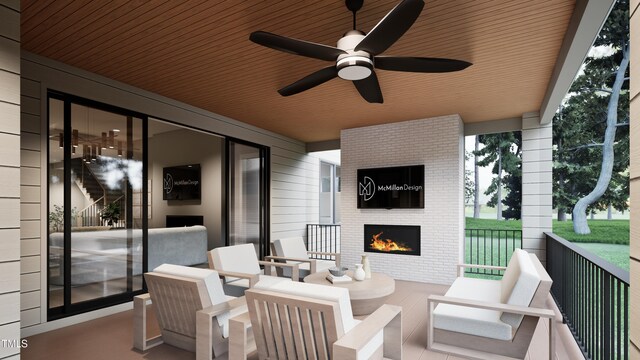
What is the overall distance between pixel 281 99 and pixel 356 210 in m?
2.70

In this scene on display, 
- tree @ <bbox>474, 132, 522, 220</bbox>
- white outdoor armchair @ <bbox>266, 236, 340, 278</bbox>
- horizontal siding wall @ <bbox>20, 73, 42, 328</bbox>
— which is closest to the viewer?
horizontal siding wall @ <bbox>20, 73, 42, 328</bbox>

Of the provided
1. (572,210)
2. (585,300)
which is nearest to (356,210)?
(585,300)

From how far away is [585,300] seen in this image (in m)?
2.99

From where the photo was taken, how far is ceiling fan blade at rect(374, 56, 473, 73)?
8.52ft

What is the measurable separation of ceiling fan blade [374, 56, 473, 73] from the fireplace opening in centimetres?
377

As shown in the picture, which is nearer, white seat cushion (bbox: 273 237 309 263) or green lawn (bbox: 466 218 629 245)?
white seat cushion (bbox: 273 237 309 263)

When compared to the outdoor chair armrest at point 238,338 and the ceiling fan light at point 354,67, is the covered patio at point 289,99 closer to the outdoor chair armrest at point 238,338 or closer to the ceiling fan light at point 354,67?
the ceiling fan light at point 354,67

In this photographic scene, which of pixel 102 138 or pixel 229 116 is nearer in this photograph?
pixel 102 138

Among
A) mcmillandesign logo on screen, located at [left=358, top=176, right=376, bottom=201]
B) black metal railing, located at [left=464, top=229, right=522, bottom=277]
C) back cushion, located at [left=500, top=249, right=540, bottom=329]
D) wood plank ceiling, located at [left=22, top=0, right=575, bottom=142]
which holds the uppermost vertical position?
wood plank ceiling, located at [left=22, top=0, right=575, bottom=142]

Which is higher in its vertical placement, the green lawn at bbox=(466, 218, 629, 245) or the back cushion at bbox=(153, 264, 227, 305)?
the back cushion at bbox=(153, 264, 227, 305)

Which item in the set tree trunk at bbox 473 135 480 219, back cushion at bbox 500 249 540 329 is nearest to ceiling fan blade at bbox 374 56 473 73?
back cushion at bbox 500 249 540 329

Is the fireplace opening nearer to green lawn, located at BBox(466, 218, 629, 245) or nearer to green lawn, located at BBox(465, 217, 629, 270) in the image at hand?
green lawn, located at BBox(465, 217, 629, 270)

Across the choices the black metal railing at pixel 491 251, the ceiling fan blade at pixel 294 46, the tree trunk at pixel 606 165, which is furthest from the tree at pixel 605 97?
the ceiling fan blade at pixel 294 46

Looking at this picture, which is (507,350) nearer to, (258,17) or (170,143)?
(258,17)
